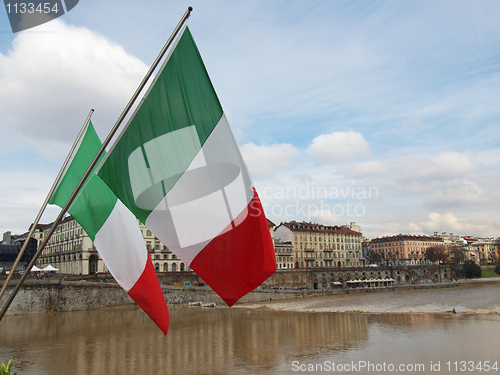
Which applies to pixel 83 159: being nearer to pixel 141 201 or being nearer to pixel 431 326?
pixel 141 201

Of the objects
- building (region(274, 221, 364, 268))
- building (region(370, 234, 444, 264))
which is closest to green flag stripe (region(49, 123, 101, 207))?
building (region(274, 221, 364, 268))

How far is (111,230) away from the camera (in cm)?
924

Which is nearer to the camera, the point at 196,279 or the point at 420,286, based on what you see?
the point at 196,279

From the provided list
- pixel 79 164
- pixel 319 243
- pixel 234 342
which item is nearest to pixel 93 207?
pixel 79 164

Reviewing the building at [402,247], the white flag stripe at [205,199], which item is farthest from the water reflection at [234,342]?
the building at [402,247]

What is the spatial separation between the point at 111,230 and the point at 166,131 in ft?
10.7

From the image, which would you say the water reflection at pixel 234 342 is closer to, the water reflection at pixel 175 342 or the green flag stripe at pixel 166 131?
the water reflection at pixel 175 342

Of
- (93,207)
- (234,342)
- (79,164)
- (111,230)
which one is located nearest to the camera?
(111,230)

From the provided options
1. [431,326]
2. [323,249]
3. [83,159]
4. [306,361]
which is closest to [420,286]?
[323,249]

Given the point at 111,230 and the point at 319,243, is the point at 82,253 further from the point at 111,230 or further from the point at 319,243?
the point at 111,230

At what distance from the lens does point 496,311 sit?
128 ft

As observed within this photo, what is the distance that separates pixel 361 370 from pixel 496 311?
27829mm

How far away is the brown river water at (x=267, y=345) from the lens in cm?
1927

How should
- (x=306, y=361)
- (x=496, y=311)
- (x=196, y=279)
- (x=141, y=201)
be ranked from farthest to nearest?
1. (x=196, y=279)
2. (x=496, y=311)
3. (x=306, y=361)
4. (x=141, y=201)
